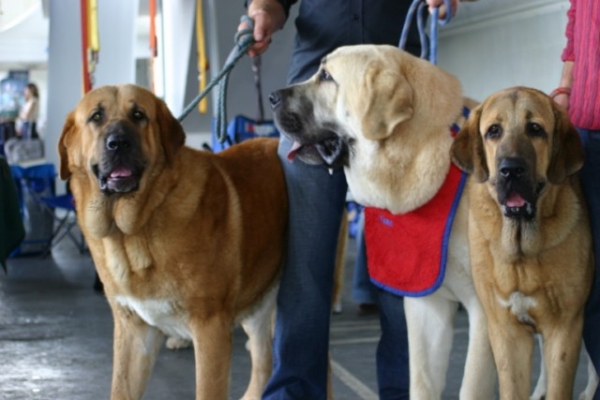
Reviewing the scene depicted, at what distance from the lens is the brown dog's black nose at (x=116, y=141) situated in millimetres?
2693

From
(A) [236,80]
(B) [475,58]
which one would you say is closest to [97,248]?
(A) [236,80]

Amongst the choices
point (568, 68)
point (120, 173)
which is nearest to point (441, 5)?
point (568, 68)

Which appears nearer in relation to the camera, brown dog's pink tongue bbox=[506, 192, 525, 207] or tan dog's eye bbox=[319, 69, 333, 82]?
brown dog's pink tongue bbox=[506, 192, 525, 207]

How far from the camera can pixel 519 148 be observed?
2414 millimetres

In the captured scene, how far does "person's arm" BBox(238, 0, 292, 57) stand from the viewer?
3.02m

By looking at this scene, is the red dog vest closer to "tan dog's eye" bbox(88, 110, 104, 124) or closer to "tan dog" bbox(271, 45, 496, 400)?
Result: "tan dog" bbox(271, 45, 496, 400)

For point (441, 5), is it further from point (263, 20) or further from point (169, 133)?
point (169, 133)

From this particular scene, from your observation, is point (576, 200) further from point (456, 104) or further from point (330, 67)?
point (330, 67)

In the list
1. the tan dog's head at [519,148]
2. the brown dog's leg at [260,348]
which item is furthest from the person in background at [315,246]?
the tan dog's head at [519,148]

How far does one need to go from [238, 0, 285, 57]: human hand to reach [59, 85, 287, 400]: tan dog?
1.38 feet

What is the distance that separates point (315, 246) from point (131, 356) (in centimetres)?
74

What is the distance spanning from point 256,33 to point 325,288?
3.02ft

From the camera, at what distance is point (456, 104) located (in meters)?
2.66

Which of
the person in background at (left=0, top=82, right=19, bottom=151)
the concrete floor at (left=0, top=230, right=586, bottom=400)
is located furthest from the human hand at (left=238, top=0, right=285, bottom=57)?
the person in background at (left=0, top=82, right=19, bottom=151)
